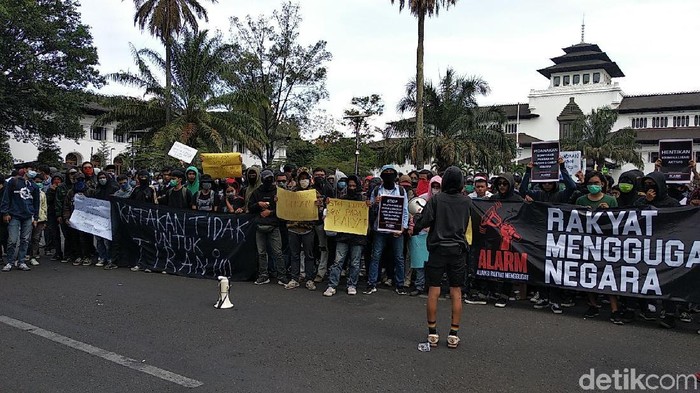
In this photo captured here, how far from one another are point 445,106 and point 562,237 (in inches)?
959

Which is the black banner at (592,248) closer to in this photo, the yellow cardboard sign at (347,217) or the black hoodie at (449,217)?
the yellow cardboard sign at (347,217)

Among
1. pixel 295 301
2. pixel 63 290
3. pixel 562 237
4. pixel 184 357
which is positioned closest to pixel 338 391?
pixel 184 357

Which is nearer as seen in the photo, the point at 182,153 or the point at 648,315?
the point at 648,315

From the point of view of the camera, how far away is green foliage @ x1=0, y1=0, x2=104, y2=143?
28.7 m

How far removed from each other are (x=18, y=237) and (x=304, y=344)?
22.4 feet

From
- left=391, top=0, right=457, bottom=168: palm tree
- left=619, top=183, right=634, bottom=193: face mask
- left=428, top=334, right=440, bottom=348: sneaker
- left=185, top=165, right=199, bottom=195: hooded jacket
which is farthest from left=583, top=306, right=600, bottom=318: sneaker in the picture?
left=391, top=0, right=457, bottom=168: palm tree

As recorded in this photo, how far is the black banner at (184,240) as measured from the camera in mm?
8930

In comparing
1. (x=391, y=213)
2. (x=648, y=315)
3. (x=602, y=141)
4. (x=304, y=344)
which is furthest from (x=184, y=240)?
(x=602, y=141)

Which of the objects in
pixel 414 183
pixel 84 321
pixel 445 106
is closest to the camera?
pixel 84 321

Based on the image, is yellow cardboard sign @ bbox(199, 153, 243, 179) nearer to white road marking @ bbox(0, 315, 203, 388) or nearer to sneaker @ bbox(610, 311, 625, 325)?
white road marking @ bbox(0, 315, 203, 388)

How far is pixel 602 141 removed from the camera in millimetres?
50438

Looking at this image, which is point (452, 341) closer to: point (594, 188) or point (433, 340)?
point (433, 340)

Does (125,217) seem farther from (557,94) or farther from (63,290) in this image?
(557,94)

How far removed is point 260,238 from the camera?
868cm
